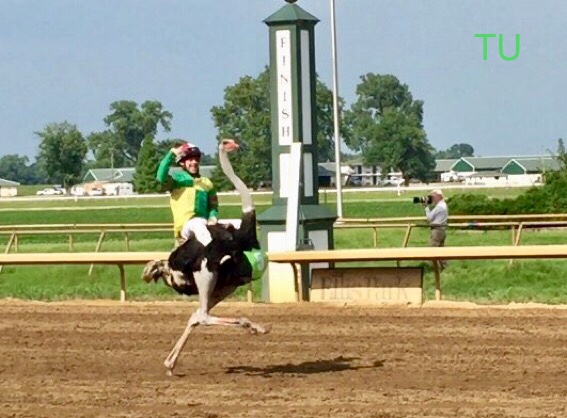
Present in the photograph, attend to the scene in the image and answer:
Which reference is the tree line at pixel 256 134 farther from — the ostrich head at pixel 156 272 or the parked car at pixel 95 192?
the ostrich head at pixel 156 272

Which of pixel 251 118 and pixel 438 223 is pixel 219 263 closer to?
pixel 438 223

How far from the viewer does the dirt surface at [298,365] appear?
10070 mm

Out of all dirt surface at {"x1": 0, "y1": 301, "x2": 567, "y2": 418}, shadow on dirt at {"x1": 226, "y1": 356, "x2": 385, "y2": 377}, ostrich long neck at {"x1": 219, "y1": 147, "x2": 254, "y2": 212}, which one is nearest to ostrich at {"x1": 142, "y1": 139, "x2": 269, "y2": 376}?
ostrich long neck at {"x1": 219, "y1": 147, "x2": 254, "y2": 212}

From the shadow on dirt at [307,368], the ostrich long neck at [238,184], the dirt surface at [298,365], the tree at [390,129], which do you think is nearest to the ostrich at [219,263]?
the ostrich long neck at [238,184]

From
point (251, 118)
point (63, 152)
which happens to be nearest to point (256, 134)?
point (251, 118)

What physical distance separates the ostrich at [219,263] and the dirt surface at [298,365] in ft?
1.76

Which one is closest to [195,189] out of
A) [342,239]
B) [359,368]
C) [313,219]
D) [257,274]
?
[257,274]

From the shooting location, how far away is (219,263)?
11703mm

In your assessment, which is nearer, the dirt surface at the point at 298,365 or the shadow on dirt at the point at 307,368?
the dirt surface at the point at 298,365

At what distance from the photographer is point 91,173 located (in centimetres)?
17000

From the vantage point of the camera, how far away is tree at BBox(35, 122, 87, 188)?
135m

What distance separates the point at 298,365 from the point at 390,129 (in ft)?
466

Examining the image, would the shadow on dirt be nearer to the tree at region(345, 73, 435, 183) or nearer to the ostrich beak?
the ostrich beak

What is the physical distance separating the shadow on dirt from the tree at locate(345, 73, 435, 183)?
451ft
